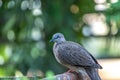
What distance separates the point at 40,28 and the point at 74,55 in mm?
1975

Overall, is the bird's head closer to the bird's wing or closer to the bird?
the bird

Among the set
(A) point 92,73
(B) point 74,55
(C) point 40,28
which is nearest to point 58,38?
(B) point 74,55

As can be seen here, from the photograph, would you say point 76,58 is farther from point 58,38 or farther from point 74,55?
point 58,38

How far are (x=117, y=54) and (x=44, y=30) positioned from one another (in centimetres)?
90

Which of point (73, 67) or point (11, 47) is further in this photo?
point (11, 47)

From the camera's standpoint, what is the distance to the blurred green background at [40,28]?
5520 millimetres

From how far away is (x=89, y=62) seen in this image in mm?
3451

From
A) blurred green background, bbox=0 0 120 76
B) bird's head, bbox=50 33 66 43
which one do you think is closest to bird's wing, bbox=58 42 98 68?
bird's head, bbox=50 33 66 43

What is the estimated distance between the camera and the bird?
11.1 feet

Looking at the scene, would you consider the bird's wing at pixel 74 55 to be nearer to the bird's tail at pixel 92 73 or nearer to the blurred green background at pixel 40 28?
the bird's tail at pixel 92 73

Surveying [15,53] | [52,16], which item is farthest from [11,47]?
[52,16]

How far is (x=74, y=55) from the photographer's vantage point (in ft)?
12.0

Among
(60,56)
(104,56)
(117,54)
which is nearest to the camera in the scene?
(60,56)

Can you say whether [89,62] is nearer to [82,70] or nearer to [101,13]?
[82,70]
